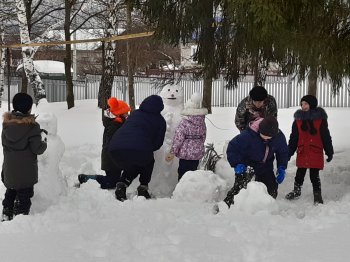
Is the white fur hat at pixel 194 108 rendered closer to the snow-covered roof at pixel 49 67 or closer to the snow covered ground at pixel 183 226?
the snow covered ground at pixel 183 226

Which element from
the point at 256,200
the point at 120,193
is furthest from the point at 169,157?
the point at 256,200

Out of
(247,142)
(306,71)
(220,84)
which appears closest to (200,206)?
(247,142)

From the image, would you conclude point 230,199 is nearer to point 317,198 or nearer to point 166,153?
point 317,198

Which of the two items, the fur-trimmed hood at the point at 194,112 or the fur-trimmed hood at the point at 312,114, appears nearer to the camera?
the fur-trimmed hood at the point at 312,114

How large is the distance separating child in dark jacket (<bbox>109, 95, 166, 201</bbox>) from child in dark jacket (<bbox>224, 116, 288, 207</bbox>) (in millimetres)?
1223

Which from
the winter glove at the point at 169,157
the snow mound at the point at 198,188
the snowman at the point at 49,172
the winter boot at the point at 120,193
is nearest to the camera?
the snowman at the point at 49,172

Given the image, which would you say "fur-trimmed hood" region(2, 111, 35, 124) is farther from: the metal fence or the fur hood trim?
the metal fence

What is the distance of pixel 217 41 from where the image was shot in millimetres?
7855

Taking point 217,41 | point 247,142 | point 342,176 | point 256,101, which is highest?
point 217,41

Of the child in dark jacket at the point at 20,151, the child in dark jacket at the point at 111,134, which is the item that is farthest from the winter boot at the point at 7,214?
the child in dark jacket at the point at 111,134

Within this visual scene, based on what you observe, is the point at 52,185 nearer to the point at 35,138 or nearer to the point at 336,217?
the point at 35,138

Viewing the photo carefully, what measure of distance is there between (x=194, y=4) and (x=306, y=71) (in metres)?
1.80

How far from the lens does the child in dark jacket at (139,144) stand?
646cm

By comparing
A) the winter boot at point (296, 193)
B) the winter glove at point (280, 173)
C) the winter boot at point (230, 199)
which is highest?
the winter glove at point (280, 173)
